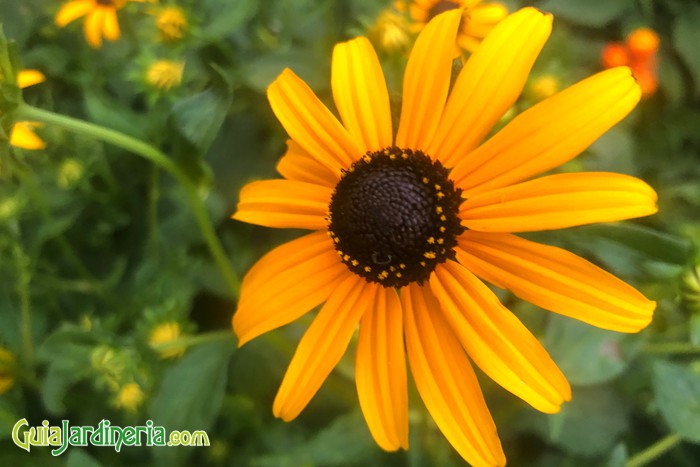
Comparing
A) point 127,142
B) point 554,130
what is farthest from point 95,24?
point 554,130

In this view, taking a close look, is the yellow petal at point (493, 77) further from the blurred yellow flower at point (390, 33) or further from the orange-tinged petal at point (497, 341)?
the blurred yellow flower at point (390, 33)

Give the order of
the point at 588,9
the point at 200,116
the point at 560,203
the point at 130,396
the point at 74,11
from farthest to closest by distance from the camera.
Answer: the point at 588,9 < the point at 74,11 < the point at 130,396 < the point at 200,116 < the point at 560,203

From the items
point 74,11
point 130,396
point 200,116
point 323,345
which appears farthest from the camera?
point 74,11

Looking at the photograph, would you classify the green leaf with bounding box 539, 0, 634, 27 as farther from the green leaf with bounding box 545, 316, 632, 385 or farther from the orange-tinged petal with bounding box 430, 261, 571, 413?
the orange-tinged petal with bounding box 430, 261, 571, 413

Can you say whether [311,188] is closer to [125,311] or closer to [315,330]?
[315,330]

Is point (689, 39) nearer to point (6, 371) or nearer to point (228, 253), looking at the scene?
point (228, 253)

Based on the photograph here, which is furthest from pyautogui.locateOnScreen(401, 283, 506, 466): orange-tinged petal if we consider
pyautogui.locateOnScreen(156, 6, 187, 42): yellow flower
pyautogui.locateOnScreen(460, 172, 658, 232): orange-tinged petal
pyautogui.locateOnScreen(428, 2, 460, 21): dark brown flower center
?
pyautogui.locateOnScreen(156, 6, 187, 42): yellow flower

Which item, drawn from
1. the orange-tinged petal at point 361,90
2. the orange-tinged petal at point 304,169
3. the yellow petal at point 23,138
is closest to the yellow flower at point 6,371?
the yellow petal at point 23,138
